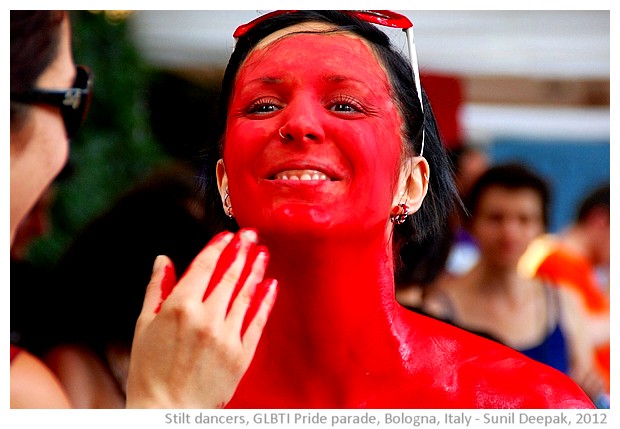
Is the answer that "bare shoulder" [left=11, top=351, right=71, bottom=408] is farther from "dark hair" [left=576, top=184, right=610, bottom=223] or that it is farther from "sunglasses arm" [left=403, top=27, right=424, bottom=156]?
"dark hair" [left=576, top=184, right=610, bottom=223]

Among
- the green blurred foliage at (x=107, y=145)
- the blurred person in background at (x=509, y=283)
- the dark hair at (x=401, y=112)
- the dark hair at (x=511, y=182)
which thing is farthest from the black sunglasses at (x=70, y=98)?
the green blurred foliage at (x=107, y=145)

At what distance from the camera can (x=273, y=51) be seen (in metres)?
1.28

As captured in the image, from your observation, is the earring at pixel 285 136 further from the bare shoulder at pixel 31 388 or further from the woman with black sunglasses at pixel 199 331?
the bare shoulder at pixel 31 388

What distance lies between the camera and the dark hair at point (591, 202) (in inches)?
144

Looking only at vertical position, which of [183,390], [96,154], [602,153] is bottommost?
[602,153]

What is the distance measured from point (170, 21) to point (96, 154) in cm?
92

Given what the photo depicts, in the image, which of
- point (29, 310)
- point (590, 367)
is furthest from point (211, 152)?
point (590, 367)

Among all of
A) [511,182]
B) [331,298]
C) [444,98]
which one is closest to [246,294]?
[331,298]

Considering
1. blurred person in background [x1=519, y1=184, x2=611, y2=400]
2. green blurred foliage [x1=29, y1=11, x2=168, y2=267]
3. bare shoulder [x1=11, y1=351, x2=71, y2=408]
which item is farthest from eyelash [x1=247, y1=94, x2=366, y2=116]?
green blurred foliage [x1=29, y1=11, x2=168, y2=267]

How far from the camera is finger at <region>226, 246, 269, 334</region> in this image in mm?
1162

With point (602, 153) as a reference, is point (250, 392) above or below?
above

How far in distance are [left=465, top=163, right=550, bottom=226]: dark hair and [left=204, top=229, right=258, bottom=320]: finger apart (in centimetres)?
154

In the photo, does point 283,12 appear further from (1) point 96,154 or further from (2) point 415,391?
(1) point 96,154

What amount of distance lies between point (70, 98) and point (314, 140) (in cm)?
42
